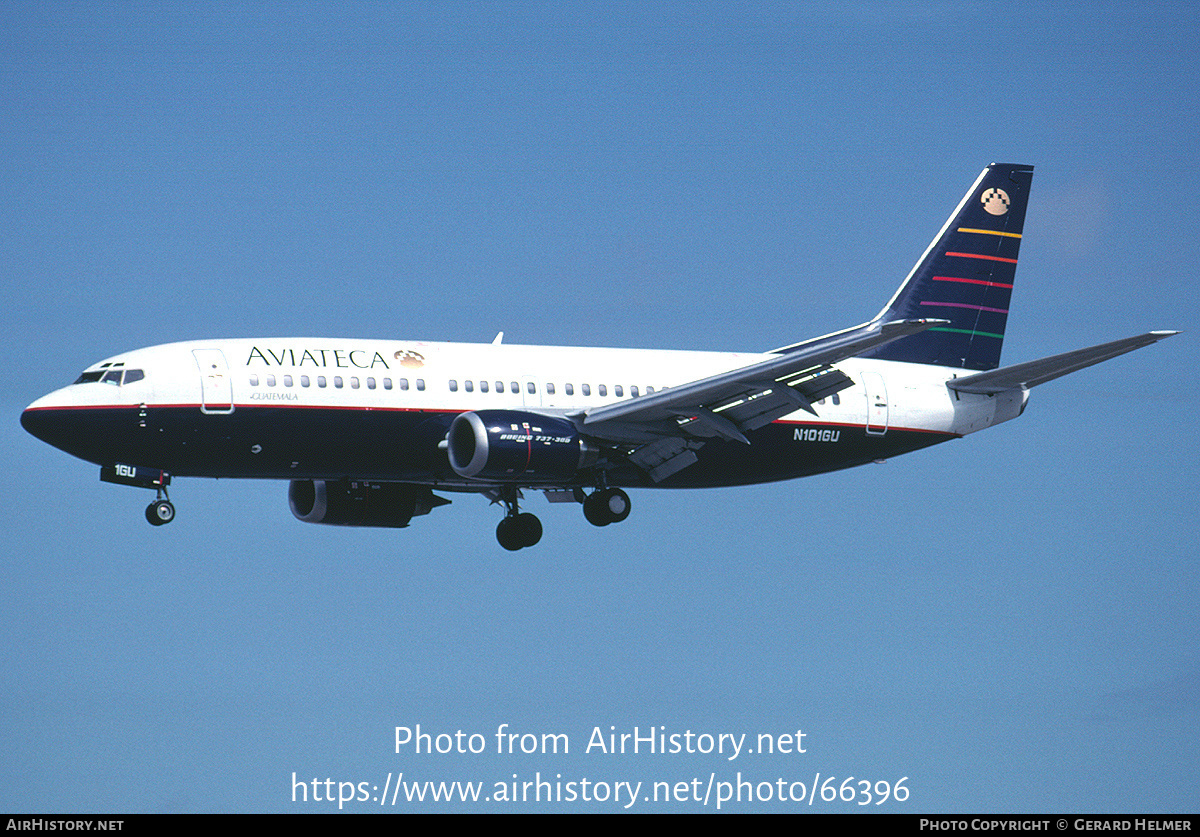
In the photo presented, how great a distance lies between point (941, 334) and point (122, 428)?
2535cm

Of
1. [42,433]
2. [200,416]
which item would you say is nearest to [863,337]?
[200,416]

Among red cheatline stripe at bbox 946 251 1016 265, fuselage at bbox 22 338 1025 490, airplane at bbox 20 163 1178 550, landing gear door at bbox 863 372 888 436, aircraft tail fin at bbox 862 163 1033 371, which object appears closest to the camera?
fuselage at bbox 22 338 1025 490

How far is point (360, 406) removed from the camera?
4053 centimetres

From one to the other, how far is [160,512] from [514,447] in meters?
8.94

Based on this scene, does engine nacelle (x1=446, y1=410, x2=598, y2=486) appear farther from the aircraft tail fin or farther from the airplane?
the aircraft tail fin

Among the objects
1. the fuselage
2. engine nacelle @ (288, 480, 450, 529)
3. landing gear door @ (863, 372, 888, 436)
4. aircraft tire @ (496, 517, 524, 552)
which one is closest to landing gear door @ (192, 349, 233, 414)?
the fuselage

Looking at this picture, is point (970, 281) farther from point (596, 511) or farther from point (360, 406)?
point (360, 406)

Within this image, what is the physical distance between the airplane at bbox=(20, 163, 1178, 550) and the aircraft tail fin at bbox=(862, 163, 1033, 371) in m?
0.08

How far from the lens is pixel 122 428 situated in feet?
127

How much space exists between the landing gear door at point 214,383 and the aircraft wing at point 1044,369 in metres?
21.7

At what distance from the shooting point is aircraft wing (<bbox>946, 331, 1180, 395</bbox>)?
3869cm

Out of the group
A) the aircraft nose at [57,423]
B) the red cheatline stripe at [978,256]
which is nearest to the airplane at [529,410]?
the aircraft nose at [57,423]

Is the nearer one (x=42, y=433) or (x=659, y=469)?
(x=42, y=433)
